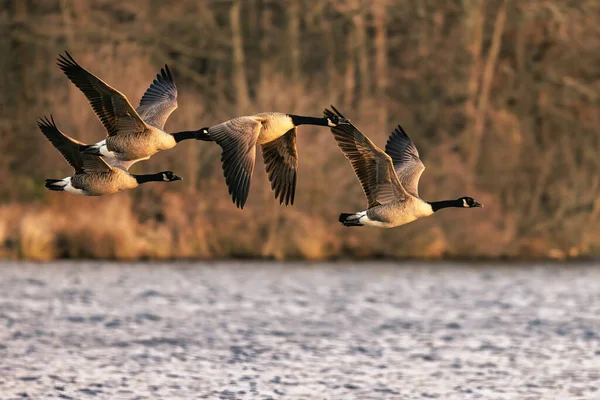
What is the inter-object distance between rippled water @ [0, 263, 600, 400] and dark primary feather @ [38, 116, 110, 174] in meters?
8.53

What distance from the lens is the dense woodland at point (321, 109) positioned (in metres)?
27.0

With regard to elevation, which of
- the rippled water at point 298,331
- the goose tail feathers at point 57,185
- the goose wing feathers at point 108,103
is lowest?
the rippled water at point 298,331

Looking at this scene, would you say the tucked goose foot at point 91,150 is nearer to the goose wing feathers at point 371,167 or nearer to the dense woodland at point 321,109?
the goose wing feathers at point 371,167

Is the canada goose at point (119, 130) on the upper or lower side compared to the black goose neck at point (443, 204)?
upper

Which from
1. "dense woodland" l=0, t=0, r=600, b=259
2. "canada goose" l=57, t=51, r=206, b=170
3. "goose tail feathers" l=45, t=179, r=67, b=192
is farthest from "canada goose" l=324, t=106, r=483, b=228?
"dense woodland" l=0, t=0, r=600, b=259

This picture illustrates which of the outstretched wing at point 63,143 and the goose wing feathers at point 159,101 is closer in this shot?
the outstretched wing at point 63,143

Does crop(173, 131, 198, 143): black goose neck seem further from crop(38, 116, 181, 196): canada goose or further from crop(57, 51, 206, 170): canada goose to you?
crop(38, 116, 181, 196): canada goose

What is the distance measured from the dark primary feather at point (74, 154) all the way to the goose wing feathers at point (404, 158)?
2253mm

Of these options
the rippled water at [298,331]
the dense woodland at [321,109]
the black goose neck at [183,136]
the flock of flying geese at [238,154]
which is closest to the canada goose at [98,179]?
the flock of flying geese at [238,154]

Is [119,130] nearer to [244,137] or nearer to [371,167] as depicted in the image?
[244,137]

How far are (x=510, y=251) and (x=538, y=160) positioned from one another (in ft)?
9.41

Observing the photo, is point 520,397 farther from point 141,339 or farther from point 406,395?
point 141,339

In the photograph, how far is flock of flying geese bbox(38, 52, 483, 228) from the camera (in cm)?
699

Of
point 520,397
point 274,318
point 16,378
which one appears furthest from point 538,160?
point 16,378
